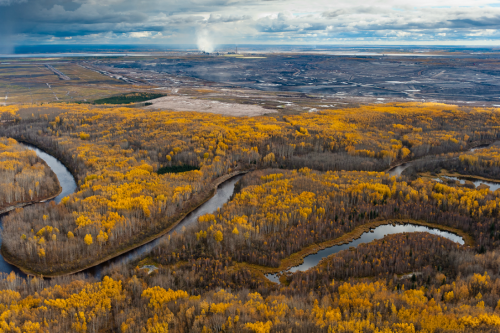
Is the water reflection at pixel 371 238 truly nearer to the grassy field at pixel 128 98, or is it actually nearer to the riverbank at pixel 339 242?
the riverbank at pixel 339 242

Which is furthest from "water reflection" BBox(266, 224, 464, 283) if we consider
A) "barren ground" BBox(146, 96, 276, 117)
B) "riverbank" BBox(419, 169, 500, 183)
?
"barren ground" BBox(146, 96, 276, 117)

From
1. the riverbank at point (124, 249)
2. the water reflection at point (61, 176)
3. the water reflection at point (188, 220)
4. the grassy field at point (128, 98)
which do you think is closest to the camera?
the riverbank at point (124, 249)

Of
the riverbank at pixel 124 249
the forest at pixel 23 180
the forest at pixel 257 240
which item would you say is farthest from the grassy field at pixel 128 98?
the riverbank at pixel 124 249

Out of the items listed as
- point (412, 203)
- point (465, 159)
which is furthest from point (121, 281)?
point (465, 159)

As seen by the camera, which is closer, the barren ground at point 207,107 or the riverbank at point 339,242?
the riverbank at point 339,242

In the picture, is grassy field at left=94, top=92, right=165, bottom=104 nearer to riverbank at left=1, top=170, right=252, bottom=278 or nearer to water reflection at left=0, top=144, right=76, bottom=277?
water reflection at left=0, top=144, right=76, bottom=277

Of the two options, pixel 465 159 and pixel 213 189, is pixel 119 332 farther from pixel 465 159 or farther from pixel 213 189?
pixel 465 159
